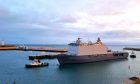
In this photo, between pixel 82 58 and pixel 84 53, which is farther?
pixel 84 53

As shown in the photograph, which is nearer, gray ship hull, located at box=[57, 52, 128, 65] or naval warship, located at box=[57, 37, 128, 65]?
gray ship hull, located at box=[57, 52, 128, 65]

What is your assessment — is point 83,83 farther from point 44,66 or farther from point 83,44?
point 83,44

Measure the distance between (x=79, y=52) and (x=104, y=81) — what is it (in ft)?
86.7

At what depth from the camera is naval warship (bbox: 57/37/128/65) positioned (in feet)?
199

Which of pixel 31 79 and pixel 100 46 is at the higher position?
pixel 100 46

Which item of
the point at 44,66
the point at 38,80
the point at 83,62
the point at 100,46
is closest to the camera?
the point at 38,80

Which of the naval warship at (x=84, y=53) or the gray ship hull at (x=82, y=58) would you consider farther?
the naval warship at (x=84, y=53)

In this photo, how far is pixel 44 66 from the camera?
2154 inches

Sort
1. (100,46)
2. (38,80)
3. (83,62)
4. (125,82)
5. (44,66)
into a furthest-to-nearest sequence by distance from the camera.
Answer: (100,46) < (83,62) < (44,66) < (38,80) < (125,82)

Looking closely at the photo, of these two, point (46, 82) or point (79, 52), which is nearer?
point (46, 82)

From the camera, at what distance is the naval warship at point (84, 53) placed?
199 feet

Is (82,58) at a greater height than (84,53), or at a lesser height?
lesser

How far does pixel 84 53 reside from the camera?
6506 cm

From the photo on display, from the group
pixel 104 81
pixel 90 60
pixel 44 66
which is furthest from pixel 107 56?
pixel 104 81
